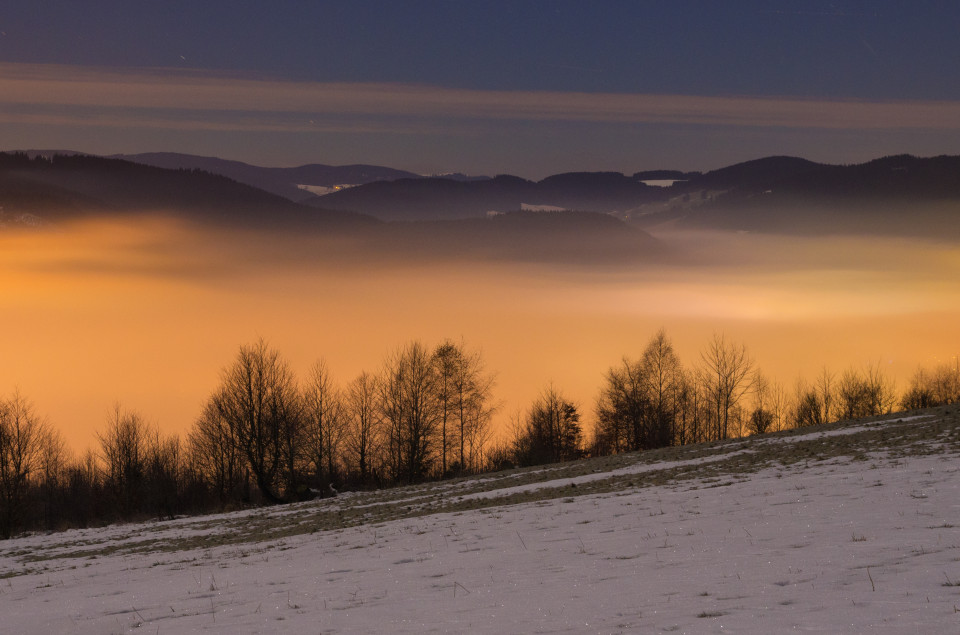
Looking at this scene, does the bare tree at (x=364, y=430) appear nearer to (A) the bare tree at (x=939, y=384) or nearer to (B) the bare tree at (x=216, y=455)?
(B) the bare tree at (x=216, y=455)

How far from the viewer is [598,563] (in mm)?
17484

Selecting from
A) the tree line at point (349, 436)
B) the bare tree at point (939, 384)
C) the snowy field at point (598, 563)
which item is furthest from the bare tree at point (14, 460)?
the bare tree at point (939, 384)

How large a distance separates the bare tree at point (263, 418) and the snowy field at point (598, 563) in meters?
41.8

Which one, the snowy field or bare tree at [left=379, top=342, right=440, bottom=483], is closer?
the snowy field

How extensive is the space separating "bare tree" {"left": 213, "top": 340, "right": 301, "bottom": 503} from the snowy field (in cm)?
4183

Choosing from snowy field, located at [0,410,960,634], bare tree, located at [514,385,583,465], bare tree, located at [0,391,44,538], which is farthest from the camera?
bare tree, located at [514,385,583,465]

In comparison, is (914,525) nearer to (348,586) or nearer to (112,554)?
(348,586)

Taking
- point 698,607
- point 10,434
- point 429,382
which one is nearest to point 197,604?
point 698,607

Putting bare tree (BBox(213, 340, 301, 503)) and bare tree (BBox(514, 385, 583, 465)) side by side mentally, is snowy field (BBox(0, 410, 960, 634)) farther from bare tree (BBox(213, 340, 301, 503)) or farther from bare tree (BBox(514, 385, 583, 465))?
bare tree (BBox(514, 385, 583, 465))

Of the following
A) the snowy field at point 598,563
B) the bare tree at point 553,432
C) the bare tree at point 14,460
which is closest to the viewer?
the snowy field at point 598,563

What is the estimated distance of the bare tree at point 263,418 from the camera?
76.7m

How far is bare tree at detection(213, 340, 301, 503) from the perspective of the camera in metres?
76.7

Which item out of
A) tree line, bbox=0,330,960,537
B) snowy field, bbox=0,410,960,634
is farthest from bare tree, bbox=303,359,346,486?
snowy field, bbox=0,410,960,634

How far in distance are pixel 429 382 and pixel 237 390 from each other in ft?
63.3
